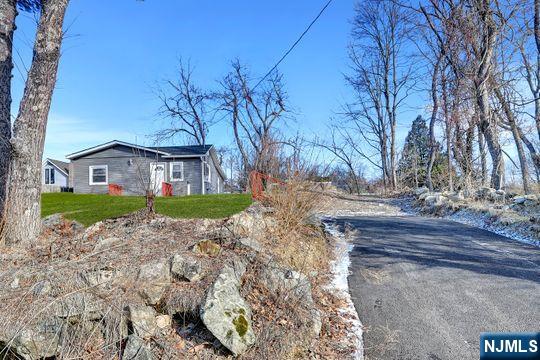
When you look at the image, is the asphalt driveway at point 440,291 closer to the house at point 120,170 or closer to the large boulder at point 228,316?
the large boulder at point 228,316

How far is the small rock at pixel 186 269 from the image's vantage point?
406 centimetres

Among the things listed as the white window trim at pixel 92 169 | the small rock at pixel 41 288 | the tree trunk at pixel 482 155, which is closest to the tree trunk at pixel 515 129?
the tree trunk at pixel 482 155

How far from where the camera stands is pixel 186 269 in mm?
4102

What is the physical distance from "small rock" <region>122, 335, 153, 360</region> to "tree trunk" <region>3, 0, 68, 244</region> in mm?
3271

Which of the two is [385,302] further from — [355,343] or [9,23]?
[9,23]

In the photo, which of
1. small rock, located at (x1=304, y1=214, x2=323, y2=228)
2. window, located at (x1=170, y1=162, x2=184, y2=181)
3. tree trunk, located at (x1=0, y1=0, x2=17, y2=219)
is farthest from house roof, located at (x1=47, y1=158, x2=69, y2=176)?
small rock, located at (x1=304, y1=214, x2=323, y2=228)

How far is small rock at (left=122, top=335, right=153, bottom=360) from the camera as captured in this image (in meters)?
3.07

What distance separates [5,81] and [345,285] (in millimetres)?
6415

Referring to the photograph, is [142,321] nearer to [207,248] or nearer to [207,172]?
[207,248]

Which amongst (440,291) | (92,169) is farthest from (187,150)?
(440,291)

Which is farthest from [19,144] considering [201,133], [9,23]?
[201,133]

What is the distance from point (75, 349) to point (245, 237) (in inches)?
100

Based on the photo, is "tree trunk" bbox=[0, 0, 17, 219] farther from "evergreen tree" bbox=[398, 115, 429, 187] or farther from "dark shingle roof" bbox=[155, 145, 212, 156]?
"evergreen tree" bbox=[398, 115, 429, 187]

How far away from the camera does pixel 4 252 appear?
488cm
